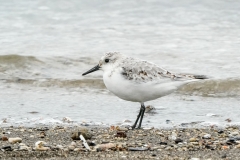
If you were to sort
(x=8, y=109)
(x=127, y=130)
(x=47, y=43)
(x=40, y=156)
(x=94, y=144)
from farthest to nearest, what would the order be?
(x=47, y=43)
(x=8, y=109)
(x=127, y=130)
(x=94, y=144)
(x=40, y=156)

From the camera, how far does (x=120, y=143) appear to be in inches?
237

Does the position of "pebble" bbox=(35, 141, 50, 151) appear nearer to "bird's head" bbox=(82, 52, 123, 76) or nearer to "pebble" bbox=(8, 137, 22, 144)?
"pebble" bbox=(8, 137, 22, 144)

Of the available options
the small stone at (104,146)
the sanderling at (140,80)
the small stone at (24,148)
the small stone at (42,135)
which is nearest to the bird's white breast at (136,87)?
the sanderling at (140,80)

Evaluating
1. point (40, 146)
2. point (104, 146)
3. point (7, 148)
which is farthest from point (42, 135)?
point (104, 146)

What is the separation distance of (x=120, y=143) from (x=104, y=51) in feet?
19.7

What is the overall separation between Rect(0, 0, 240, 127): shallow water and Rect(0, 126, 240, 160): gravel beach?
29.7 inches

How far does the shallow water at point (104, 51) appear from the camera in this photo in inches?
327

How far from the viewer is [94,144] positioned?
5.94 m

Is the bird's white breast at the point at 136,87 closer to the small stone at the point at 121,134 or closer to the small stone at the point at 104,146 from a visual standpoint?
the small stone at the point at 121,134

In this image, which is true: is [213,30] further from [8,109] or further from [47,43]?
[8,109]

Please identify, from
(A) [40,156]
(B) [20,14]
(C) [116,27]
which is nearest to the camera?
(A) [40,156]

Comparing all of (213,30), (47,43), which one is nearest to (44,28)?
(47,43)

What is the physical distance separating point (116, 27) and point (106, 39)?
1.01 metres

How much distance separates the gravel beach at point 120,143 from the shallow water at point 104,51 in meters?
0.75
